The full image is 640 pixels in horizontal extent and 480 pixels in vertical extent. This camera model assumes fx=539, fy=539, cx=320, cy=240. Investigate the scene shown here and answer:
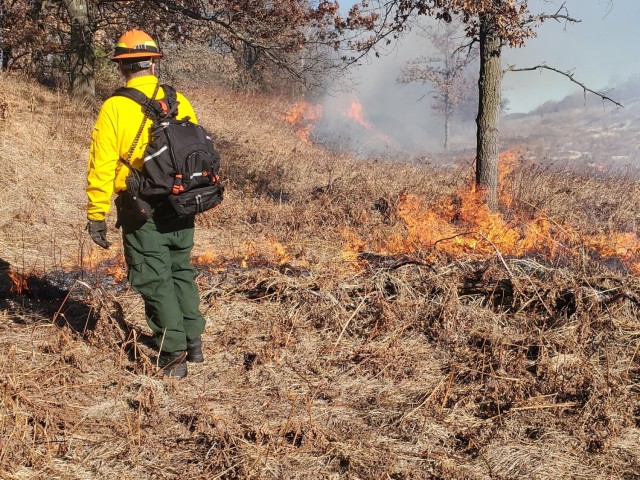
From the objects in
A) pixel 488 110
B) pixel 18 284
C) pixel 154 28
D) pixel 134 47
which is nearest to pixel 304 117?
pixel 154 28

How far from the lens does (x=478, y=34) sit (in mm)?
7590

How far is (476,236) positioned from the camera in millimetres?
6434

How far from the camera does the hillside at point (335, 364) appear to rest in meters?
2.68

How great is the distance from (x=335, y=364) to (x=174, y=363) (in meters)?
1.08

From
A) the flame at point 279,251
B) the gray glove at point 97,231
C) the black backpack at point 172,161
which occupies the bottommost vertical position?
the flame at point 279,251

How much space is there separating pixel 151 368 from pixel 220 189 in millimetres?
1252

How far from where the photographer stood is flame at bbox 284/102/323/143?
68.3 ft

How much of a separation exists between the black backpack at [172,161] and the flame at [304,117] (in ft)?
52.9

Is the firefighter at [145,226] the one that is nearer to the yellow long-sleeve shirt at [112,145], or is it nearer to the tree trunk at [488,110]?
the yellow long-sleeve shirt at [112,145]

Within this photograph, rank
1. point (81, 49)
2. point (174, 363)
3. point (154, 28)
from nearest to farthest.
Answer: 1. point (174, 363)
2. point (154, 28)
3. point (81, 49)

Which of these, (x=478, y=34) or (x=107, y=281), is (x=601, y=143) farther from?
(x=107, y=281)

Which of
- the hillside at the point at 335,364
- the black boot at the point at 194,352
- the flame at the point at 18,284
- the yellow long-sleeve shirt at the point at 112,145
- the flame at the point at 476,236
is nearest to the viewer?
the hillside at the point at 335,364

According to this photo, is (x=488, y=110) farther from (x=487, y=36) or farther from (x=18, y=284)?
(x=18, y=284)

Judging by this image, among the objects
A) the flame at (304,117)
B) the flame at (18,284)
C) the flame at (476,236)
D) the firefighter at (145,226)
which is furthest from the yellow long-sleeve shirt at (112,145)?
the flame at (304,117)
